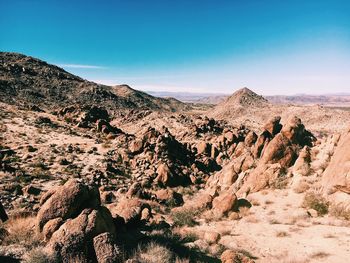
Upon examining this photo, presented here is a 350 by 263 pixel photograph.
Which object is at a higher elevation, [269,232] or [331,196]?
[331,196]

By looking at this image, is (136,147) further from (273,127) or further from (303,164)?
(303,164)

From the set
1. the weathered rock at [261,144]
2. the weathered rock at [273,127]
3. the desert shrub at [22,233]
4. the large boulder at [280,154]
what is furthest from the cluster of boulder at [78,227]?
the weathered rock at [273,127]

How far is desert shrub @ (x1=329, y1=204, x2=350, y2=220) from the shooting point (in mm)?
11865

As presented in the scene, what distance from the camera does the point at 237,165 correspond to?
21797 millimetres

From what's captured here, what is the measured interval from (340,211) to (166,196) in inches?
470

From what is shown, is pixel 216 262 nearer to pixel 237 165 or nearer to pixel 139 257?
pixel 139 257

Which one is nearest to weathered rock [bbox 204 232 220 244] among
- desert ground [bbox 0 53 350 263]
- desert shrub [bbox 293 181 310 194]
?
desert ground [bbox 0 53 350 263]

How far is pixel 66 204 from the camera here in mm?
9250

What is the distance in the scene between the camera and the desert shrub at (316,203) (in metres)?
12.8

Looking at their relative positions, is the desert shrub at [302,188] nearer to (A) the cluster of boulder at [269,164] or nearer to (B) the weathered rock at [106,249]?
(A) the cluster of boulder at [269,164]

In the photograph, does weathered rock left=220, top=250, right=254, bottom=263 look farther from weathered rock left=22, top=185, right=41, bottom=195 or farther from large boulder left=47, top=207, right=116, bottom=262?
weathered rock left=22, top=185, right=41, bottom=195

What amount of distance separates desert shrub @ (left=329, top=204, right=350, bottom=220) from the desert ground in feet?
0.14

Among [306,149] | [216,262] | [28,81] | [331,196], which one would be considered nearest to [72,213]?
[216,262]

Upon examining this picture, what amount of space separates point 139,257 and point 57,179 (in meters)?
16.8
